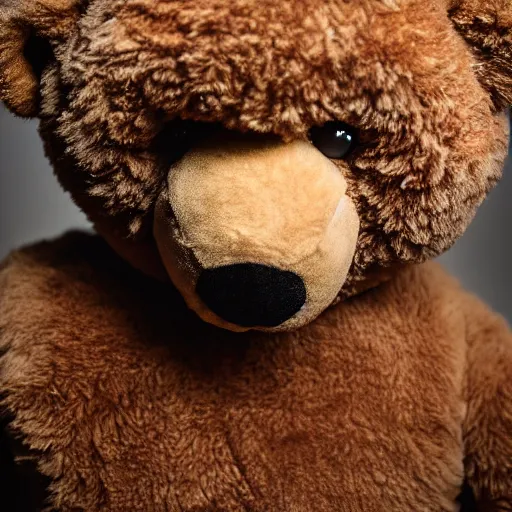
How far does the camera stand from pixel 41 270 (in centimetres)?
60

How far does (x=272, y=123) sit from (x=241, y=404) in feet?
0.83

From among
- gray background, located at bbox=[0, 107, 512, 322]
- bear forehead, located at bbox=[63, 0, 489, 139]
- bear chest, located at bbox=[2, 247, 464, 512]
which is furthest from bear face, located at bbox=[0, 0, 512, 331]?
gray background, located at bbox=[0, 107, 512, 322]

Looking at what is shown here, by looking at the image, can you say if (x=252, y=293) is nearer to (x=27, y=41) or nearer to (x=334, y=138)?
(x=334, y=138)

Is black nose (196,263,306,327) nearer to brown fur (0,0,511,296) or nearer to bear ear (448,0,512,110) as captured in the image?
brown fur (0,0,511,296)

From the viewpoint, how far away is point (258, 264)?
1.33 ft

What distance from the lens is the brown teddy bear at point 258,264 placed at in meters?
0.39

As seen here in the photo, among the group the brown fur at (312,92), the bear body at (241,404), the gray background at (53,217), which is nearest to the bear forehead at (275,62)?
the brown fur at (312,92)

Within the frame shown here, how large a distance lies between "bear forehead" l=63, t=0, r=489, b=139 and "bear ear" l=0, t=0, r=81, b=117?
32 millimetres

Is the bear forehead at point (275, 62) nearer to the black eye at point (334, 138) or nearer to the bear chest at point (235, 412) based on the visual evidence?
the black eye at point (334, 138)

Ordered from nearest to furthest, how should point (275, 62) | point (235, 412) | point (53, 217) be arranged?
1. point (275, 62)
2. point (235, 412)
3. point (53, 217)

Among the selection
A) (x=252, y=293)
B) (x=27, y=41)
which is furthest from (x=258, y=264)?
(x=27, y=41)

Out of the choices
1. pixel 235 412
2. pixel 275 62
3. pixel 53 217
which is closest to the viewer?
pixel 275 62

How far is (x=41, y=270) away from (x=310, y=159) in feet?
1.00

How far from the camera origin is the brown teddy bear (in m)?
0.39
